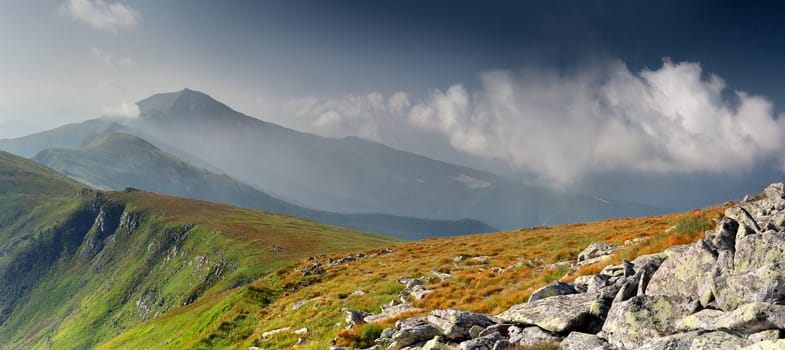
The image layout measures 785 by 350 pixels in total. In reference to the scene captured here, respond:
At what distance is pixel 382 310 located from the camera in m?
27.0

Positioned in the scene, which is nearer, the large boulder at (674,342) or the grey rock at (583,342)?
the large boulder at (674,342)

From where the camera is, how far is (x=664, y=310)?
10727mm

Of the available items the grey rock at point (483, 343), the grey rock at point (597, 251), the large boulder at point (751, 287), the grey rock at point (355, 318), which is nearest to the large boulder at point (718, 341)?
the large boulder at point (751, 287)

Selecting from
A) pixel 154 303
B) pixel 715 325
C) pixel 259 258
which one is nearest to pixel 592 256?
pixel 715 325

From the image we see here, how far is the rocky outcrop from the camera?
8867mm

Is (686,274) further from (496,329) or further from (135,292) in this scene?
(135,292)

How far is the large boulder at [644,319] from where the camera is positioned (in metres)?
10.2

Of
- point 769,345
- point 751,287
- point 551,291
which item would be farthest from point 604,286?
point 769,345

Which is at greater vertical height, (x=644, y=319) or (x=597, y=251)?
(x=597, y=251)

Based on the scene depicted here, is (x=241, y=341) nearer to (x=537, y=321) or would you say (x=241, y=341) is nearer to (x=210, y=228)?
(x=537, y=321)

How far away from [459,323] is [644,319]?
18.7 ft

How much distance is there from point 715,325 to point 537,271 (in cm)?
1868

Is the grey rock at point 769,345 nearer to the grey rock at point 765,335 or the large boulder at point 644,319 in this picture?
the grey rock at point 765,335

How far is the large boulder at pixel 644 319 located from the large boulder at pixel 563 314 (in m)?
0.94
